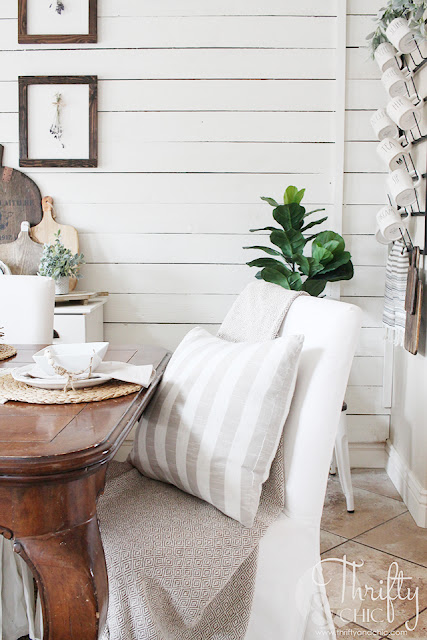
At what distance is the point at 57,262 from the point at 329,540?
1545mm

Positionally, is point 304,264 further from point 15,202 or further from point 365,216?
point 15,202

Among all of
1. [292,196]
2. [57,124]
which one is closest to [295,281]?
[292,196]

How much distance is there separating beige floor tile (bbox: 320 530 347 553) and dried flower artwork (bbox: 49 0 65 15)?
2453 millimetres

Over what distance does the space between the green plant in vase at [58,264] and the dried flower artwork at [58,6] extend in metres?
1.04

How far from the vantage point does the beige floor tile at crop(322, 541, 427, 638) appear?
6.00 ft

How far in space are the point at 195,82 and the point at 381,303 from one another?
1.30m

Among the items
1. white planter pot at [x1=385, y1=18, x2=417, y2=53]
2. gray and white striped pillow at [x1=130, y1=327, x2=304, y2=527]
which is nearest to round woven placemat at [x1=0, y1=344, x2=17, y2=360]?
gray and white striped pillow at [x1=130, y1=327, x2=304, y2=527]

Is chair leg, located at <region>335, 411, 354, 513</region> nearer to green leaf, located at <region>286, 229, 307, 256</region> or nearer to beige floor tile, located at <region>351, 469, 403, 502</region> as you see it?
beige floor tile, located at <region>351, 469, 403, 502</region>

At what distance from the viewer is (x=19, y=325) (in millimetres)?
2314

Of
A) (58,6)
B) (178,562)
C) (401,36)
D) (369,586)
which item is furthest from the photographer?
(58,6)

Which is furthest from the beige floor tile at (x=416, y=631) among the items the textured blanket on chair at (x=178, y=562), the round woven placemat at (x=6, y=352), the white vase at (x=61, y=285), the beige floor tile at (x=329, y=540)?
the white vase at (x=61, y=285)

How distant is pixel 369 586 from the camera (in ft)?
6.59

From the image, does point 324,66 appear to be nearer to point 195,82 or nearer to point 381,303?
point 195,82

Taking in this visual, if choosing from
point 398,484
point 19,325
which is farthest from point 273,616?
point 398,484
